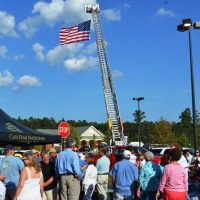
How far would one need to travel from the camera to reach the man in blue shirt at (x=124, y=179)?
31.8ft

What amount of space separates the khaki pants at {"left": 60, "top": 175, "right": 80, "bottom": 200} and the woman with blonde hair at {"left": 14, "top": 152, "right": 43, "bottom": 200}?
2.49 m

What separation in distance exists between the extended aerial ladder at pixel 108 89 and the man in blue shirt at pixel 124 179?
31.1 meters

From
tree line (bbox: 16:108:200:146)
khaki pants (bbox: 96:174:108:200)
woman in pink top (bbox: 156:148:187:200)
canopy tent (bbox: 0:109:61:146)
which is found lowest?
khaki pants (bbox: 96:174:108:200)

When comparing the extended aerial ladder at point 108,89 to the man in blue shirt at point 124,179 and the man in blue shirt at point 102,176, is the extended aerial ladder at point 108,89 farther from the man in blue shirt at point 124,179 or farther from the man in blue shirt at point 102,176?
the man in blue shirt at point 124,179

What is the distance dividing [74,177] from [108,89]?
111ft

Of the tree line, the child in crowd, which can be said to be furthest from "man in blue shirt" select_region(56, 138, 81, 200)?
the tree line

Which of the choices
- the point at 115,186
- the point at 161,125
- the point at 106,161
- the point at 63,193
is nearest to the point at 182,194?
the point at 115,186

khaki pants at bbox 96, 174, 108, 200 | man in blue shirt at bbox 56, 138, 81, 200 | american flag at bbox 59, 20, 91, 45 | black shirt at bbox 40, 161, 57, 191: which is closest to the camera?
man in blue shirt at bbox 56, 138, 81, 200

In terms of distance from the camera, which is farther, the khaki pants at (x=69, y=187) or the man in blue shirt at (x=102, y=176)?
the man in blue shirt at (x=102, y=176)

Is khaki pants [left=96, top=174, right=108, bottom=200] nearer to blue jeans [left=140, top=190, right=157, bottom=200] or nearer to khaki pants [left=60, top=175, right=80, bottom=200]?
khaki pants [left=60, top=175, right=80, bottom=200]

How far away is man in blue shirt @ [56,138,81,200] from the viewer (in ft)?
33.6

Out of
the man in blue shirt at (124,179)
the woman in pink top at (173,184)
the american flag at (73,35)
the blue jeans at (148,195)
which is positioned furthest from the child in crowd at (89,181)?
the american flag at (73,35)

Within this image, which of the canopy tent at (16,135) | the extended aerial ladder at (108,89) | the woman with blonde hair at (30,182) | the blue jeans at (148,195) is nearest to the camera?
the woman with blonde hair at (30,182)

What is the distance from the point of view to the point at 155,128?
72.9 metres
